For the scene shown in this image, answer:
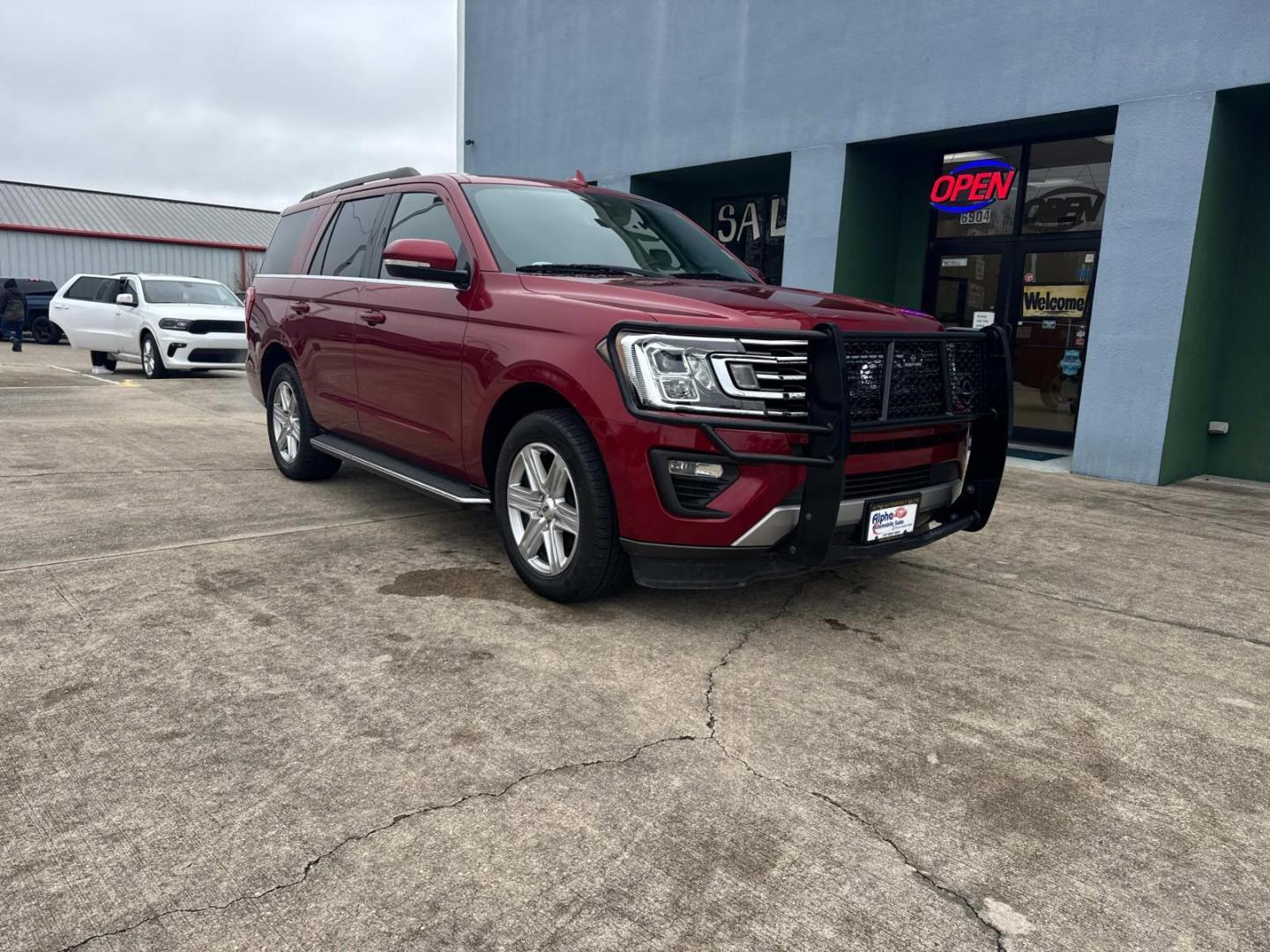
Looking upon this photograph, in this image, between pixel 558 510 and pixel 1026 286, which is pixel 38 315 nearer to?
pixel 1026 286

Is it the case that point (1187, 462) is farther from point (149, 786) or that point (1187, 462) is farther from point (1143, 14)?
point (149, 786)

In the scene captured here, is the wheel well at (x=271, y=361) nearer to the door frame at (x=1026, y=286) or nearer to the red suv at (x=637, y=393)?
the red suv at (x=637, y=393)

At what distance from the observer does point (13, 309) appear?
20.3 metres

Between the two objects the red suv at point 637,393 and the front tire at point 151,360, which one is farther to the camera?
the front tire at point 151,360

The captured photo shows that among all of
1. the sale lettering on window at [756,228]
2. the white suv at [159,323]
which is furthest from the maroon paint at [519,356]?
the white suv at [159,323]

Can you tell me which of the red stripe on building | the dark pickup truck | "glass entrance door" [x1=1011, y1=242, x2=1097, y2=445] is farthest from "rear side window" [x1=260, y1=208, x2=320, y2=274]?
the red stripe on building

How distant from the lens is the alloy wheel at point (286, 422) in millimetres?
6266

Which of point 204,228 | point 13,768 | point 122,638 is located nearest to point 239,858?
point 13,768

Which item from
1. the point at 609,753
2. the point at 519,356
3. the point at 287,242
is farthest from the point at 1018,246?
the point at 609,753

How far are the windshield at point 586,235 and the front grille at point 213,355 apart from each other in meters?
10.8

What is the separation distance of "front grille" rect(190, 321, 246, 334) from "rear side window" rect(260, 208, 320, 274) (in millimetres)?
8129

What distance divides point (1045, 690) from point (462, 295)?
3058 millimetres

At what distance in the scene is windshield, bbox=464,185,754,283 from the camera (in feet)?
14.5

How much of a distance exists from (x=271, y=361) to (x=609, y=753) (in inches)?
195
